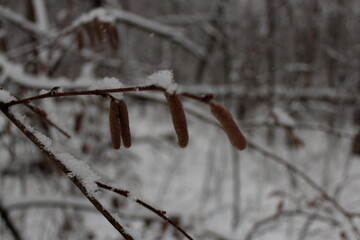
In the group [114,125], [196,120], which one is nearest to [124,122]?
A: [114,125]

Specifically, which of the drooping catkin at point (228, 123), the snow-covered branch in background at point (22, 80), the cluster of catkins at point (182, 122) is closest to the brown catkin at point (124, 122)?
the cluster of catkins at point (182, 122)

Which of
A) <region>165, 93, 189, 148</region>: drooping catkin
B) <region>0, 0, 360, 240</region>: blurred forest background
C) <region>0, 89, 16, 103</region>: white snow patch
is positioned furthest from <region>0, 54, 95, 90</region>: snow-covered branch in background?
<region>165, 93, 189, 148</region>: drooping catkin

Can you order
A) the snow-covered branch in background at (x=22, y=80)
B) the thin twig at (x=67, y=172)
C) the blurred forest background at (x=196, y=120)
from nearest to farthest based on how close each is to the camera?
the thin twig at (x=67, y=172)
the snow-covered branch in background at (x=22, y=80)
the blurred forest background at (x=196, y=120)

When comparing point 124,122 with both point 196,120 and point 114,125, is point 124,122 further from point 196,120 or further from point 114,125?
point 196,120

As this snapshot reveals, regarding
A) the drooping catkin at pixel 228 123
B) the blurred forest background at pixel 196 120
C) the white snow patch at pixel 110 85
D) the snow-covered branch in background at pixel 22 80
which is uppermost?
the blurred forest background at pixel 196 120

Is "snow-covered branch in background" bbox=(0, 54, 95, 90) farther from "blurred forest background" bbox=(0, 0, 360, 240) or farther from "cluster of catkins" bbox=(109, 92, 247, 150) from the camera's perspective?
"cluster of catkins" bbox=(109, 92, 247, 150)

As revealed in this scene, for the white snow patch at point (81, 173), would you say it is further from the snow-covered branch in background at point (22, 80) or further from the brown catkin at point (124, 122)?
the snow-covered branch in background at point (22, 80)
